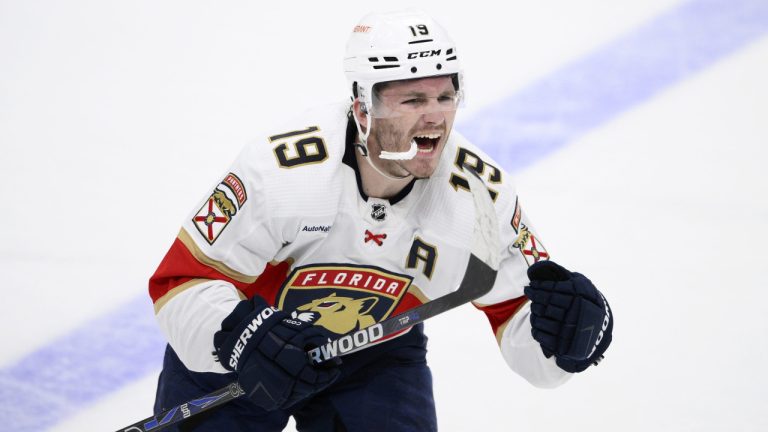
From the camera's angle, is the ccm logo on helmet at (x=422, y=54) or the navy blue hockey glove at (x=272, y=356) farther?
the ccm logo on helmet at (x=422, y=54)

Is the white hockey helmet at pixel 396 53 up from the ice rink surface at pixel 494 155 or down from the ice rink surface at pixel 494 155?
up

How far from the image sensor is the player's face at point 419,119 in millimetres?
2920

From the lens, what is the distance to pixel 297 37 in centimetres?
618

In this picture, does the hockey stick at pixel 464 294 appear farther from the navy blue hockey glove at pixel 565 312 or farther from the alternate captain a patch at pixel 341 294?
the alternate captain a patch at pixel 341 294

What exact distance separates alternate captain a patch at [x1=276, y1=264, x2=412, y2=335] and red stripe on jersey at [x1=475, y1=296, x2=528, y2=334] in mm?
260

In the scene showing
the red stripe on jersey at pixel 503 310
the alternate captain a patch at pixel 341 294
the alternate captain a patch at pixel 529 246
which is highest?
the alternate captain a patch at pixel 529 246

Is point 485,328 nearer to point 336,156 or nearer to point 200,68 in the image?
point 336,156

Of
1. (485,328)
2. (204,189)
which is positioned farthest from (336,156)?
(204,189)

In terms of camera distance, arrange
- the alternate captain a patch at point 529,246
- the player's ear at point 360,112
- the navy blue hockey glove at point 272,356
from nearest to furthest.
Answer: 1. the navy blue hockey glove at point 272,356
2. the player's ear at point 360,112
3. the alternate captain a patch at point 529,246

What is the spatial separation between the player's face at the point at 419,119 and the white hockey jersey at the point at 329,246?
160 mm

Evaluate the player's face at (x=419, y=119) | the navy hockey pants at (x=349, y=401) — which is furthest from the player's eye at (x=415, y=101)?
the navy hockey pants at (x=349, y=401)

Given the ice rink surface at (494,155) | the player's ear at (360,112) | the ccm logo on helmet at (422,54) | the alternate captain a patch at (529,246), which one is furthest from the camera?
the ice rink surface at (494,155)

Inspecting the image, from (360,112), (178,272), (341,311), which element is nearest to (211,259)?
(178,272)

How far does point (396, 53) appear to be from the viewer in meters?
2.91
